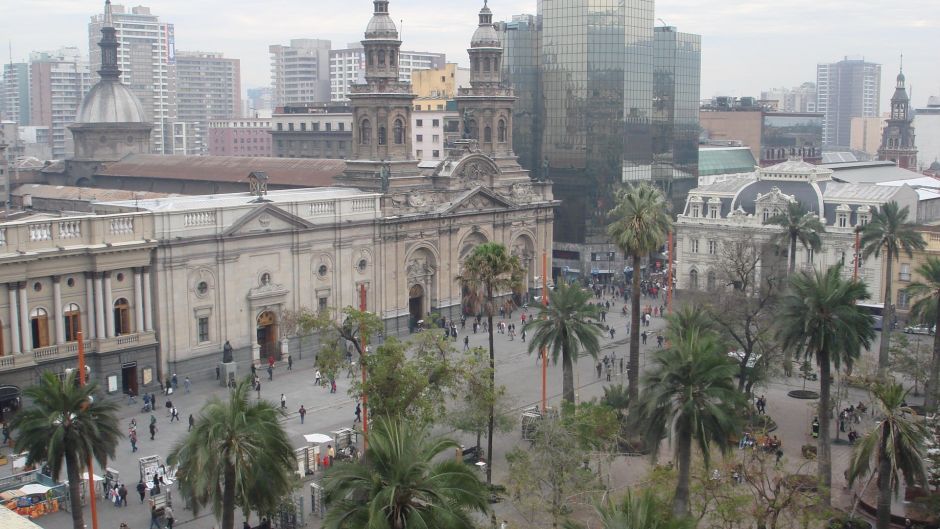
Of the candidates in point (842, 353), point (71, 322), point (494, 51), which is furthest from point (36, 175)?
point (842, 353)

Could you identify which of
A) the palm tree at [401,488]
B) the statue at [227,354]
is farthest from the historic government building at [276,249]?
the palm tree at [401,488]

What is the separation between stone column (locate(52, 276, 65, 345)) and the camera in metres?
57.7

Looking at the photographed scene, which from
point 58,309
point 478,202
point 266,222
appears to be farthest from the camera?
point 478,202

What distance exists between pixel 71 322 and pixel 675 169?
7244 centimetres

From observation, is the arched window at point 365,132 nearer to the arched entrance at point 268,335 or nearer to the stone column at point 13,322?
the arched entrance at point 268,335

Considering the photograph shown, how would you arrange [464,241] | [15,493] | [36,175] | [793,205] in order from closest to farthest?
[15,493], [793,205], [464,241], [36,175]

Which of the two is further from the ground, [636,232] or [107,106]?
[107,106]

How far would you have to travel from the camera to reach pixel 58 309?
57.8 m

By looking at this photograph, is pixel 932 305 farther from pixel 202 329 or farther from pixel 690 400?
pixel 202 329

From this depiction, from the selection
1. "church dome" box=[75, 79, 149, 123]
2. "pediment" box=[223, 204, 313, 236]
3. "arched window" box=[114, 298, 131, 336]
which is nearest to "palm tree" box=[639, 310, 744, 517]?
"arched window" box=[114, 298, 131, 336]

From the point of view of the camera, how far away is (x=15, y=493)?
138 feet

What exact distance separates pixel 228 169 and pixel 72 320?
152ft

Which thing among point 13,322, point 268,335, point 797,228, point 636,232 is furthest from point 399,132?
point 13,322

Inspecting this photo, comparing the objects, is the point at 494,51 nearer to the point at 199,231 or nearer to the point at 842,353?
the point at 199,231
